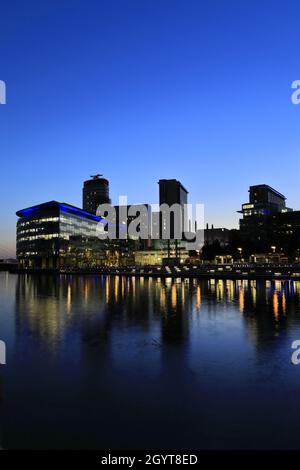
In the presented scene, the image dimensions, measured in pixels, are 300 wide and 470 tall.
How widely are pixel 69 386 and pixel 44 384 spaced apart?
915mm

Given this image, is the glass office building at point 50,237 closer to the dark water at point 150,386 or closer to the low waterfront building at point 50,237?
the low waterfront building at point 50,237

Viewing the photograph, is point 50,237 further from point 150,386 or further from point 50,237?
point 150,386

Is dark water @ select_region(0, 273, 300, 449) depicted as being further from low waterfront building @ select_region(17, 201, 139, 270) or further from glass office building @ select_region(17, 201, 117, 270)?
glass office building @ select_region(17, 201, 117, 270)

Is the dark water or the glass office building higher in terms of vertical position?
the glass office building

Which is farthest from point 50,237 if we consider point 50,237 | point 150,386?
point 150,386

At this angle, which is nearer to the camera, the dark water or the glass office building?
the dark water

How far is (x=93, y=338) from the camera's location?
60.6 ft

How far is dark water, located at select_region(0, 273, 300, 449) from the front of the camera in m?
8.40

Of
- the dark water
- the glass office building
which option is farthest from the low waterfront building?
the dark water

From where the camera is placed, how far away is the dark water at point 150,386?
840 centimetres

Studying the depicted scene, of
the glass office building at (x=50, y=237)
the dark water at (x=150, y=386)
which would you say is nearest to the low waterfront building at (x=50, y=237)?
the glass office building at (x=50, y=237)

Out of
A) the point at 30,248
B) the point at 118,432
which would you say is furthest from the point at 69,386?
the point at 30,248
